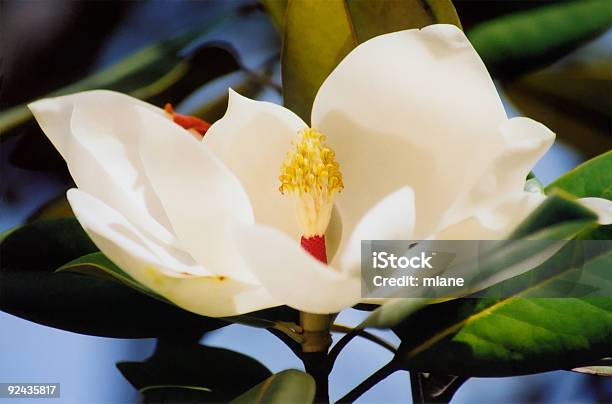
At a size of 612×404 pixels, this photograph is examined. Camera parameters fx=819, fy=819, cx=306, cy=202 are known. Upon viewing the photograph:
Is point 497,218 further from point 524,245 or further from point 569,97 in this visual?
point 569,97

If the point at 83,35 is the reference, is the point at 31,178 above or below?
below

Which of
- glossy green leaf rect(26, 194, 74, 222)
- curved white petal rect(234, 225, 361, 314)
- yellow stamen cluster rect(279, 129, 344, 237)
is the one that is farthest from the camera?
glossy green leaf rect(26, 194, 74, 222)

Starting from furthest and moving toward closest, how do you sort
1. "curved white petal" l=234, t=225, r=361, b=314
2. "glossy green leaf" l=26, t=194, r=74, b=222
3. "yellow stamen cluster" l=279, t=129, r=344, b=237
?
"glossy green leaf" l=26, t=194, r=74, b=222 < "yellow stamen cluster" l=279, t=129, r=344, b=237 < "curved white petal" l=234, t=225, r=361, b=314

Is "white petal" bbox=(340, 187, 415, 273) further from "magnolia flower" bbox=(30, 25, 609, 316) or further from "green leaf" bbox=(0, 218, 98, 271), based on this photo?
"green leaf" bbox=(0, 218, 98, 271)

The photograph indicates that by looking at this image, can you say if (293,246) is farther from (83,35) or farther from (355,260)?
(83,35)

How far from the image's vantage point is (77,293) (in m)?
0.46

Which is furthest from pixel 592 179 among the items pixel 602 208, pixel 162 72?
pixel 162 72

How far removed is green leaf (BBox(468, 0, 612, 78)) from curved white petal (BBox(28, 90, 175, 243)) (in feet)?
0.86

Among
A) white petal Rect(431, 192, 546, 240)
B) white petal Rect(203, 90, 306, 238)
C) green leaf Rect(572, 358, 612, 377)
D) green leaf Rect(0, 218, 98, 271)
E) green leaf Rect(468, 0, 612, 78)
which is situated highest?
green leaf Rect(468, 0, 612, 78)

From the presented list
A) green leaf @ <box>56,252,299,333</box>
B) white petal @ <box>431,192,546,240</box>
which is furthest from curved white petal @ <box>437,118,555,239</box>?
green leaf @ <box>56,252,299,333</box>

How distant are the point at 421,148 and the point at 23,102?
300mm

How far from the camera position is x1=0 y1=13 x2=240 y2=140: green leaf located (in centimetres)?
58

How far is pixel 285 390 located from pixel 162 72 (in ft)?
0.95

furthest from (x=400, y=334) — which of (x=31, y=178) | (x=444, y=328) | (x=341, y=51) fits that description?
(x=31, y=178)
